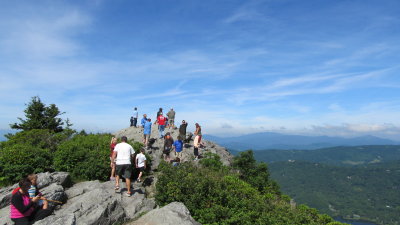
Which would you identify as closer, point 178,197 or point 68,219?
point 68,219

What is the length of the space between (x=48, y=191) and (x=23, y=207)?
3805mm

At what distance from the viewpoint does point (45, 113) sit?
31.4 m

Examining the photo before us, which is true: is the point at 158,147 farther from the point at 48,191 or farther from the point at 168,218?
the point at 168,218

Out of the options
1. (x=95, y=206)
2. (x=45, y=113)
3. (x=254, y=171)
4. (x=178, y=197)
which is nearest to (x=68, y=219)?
(x=95, y=206)

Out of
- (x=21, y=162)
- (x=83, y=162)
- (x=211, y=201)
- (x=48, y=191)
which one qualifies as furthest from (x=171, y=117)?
(x=48, y=191)

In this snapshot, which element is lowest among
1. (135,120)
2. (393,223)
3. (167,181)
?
(393,223)

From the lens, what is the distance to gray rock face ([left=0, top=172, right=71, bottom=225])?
9.76 m

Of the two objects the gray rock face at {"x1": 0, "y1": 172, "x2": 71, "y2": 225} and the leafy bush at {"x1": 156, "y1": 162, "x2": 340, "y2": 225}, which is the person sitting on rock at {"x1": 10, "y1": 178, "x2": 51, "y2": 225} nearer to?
the gray rock face at {"x1": 0, "y1": 172, "x2": 71, "y2": 225}

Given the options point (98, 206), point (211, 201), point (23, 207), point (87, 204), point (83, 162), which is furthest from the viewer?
point (83, 162)

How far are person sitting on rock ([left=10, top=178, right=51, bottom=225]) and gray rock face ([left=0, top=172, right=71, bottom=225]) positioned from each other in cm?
175

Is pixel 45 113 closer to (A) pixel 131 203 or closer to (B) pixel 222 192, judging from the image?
(A) pixel 131 203

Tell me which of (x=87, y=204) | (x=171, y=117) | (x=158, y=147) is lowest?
(x=87, y=204)

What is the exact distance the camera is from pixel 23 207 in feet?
24.5

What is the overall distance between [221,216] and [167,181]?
3179 millimetres
